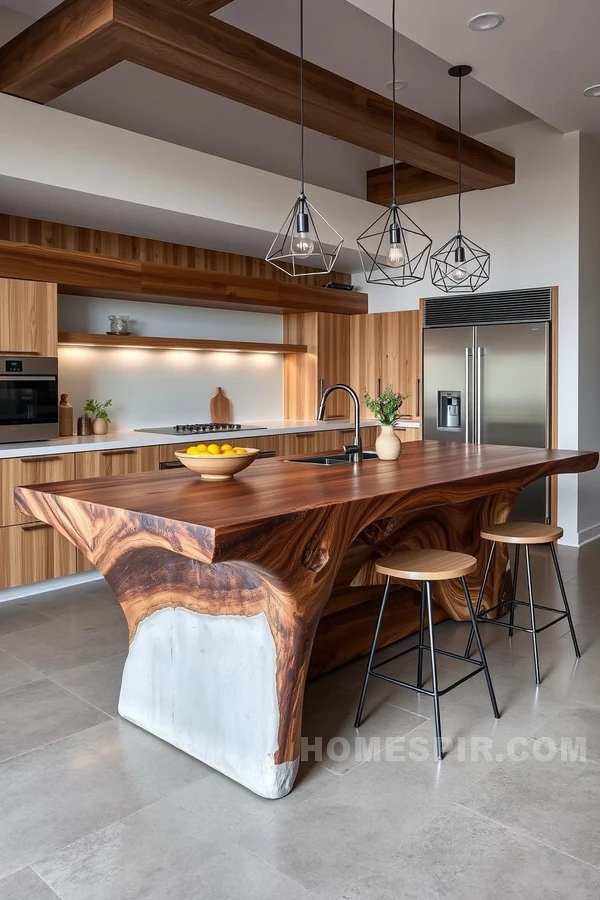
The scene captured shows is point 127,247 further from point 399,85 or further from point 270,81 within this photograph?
point 399,85

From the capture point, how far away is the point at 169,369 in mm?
5938

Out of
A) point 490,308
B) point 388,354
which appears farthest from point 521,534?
point 388,354

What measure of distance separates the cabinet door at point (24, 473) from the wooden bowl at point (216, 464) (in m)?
1.50

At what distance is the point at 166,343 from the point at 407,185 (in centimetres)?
255

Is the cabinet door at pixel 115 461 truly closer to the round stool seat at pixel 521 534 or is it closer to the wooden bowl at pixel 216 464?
the wooden bowl at pixel 216 464

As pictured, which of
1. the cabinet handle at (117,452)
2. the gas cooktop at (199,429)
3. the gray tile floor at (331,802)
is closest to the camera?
the gray tile floor at (331,802)

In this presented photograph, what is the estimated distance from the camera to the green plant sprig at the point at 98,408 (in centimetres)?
530

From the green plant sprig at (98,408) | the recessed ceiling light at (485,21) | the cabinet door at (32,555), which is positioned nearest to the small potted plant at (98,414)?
the green plant sprig at (98,408)

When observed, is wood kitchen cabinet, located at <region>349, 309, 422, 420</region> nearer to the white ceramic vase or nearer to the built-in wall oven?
the white ceramic vase

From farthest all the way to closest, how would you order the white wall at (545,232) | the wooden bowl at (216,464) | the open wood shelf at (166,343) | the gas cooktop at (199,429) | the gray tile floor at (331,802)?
1. the white wall at (545,232)
2. the gas cooktop at (199,429)
3. the open wood shelf at (166,343)
4. the wooden bowl at (216,464)
5. the gray tile floor at (331,802)

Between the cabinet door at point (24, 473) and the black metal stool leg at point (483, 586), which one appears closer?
→ the black metal stool leg at point (483, 586)

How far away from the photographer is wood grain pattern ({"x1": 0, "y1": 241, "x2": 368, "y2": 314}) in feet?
14.4

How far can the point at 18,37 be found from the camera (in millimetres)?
3752

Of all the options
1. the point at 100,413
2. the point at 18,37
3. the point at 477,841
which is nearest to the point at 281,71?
the point at 18,37
